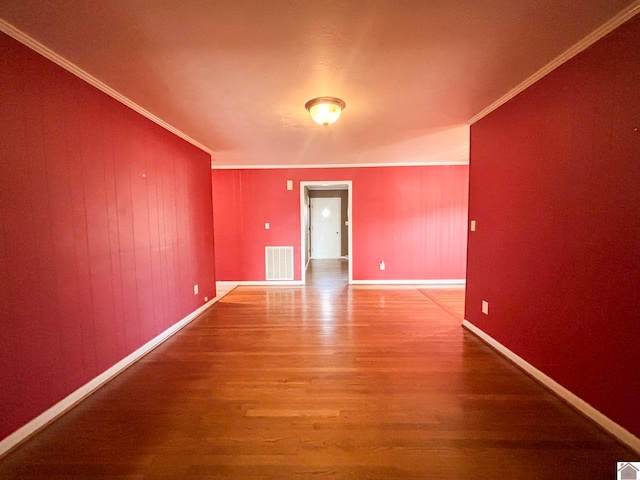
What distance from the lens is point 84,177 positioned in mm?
1919

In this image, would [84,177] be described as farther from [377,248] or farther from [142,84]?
[377,248]

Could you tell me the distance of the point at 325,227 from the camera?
28.6 feet

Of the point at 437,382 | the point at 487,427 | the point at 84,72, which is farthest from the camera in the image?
the point at 437,382

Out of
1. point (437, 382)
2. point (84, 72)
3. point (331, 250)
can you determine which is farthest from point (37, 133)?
point (331, 250)

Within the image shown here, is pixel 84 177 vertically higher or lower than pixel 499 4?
lower

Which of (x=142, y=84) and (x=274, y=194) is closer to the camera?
(x=142, y=84)

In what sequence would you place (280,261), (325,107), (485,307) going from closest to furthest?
(325,107), (485,307), (280,261)

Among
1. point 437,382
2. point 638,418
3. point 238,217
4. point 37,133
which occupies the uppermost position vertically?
point 37,133

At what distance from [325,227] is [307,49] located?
→ 707 centimetres

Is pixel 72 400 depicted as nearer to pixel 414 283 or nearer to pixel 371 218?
pixel 371 218

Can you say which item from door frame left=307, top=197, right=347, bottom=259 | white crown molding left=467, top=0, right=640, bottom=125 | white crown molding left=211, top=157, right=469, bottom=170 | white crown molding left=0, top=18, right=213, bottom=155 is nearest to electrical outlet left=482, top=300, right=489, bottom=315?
white crown molding left=467, top=0, right=640, bottom=125

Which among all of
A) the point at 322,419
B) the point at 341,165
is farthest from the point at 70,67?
the point at 341,165

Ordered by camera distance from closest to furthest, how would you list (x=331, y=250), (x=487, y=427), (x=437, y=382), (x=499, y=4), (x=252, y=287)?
1. (x=499, y=4)
2. (x=487, y=427)
3. (x=437, y=382)
4. (x=252, y=287)
5. (x=331, y=250)

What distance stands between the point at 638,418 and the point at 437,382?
1002 mm
